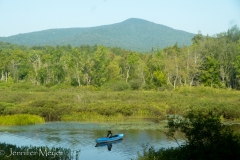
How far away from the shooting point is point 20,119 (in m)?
25.4

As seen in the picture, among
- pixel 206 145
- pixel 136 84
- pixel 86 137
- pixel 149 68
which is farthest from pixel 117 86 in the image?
pixel 206 145

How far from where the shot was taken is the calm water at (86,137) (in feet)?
56.1

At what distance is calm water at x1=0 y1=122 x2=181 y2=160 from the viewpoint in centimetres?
1709

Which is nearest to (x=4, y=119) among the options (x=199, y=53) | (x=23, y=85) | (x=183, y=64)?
(x=23, y=85)

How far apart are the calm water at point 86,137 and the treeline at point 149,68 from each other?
22.1 m

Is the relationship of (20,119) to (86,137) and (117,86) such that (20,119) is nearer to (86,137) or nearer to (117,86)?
(86,137)

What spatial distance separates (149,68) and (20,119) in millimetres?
28518

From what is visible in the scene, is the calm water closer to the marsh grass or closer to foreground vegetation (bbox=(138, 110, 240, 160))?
the marsh grass

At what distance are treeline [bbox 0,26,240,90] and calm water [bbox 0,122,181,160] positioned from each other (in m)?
22.1

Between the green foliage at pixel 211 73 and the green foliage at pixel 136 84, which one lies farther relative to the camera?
the green foliage at pixel 136 84

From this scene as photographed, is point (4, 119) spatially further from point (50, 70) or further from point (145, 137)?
point (50, 70)

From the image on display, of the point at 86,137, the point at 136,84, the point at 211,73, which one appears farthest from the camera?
the point at 136,84

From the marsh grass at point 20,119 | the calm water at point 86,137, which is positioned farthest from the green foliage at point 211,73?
the marsh grass at point 20,119

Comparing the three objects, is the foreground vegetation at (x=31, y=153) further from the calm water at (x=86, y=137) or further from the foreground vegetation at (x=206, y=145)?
the foreground vegetation at (x=206, y=145)
